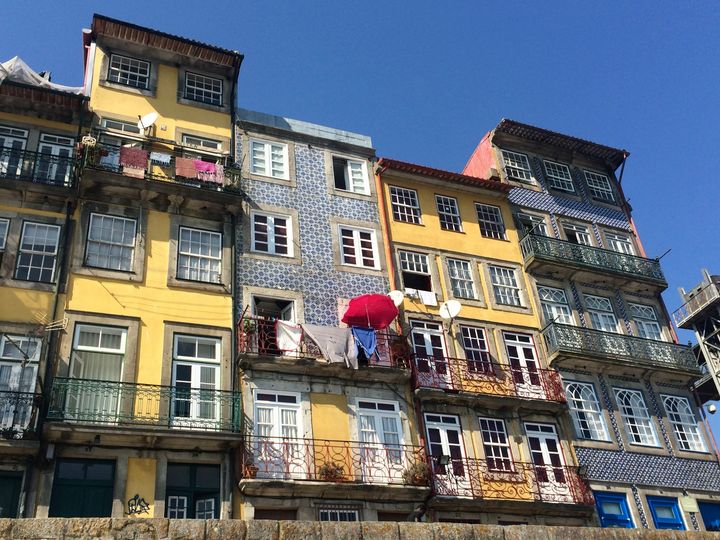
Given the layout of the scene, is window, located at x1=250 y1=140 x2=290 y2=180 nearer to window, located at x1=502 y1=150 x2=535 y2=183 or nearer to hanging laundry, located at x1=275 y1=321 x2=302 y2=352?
hanging laundry, located at x1=275 y1=321 x2=302 y2=352

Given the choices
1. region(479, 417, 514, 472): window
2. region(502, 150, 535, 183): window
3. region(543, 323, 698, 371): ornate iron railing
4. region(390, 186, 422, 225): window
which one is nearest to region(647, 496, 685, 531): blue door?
region(543, 323, 698, 371): ornate iron railing

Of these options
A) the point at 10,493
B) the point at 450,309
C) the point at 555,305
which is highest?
the point at 555,305

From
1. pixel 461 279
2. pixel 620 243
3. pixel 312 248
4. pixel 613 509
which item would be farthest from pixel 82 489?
pixel 620 243

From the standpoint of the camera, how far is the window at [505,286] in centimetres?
2303

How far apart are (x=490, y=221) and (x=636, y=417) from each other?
24.1 ft

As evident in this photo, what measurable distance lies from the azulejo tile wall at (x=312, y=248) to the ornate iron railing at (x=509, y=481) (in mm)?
4784

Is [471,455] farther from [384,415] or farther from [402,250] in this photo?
[402,250]

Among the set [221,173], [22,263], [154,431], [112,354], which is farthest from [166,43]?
[154,431]

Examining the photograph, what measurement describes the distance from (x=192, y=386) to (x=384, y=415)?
4.77 meters

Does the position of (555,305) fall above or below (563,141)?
below

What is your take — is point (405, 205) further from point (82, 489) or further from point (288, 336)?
point (82, 489)

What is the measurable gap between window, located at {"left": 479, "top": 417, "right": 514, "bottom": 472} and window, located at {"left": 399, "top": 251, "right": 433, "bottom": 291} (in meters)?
4.24

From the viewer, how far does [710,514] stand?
21219 mm

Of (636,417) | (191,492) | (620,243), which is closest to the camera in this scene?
(191,492)
